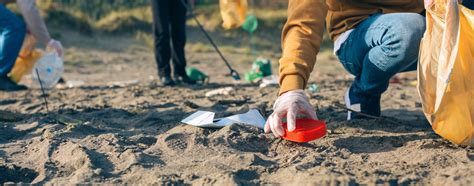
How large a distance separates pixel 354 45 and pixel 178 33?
9.51ft

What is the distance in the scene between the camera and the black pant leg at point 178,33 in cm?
572

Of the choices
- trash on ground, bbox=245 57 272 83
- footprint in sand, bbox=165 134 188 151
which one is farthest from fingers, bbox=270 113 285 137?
trash on ground, bbox=245 57 272 83

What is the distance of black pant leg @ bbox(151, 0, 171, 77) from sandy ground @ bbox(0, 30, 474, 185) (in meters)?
1.27

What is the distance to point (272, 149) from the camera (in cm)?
278

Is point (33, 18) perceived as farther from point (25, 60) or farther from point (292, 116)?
point (292, 116)

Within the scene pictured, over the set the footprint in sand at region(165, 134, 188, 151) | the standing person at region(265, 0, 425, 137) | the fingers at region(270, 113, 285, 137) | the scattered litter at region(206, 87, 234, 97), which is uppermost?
the standing person at region(265, 0, 425, 137)

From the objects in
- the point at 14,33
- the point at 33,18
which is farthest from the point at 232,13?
the point at 14,33

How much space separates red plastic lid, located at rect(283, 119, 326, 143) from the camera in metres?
2.60

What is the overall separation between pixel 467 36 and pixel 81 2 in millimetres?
10615

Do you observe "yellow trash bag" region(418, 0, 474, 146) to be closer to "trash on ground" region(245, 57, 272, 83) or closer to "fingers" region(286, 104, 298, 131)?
"fingers" region(286, 104, 298, 131)

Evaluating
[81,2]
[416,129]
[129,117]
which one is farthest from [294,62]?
[81,2]

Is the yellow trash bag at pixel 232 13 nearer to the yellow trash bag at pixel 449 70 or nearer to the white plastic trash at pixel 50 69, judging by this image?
the white plastic trash at pixel 50 69

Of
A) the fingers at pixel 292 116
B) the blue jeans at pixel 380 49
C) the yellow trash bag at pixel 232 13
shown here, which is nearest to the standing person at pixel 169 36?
the yellow trash bag at pixel 232 13

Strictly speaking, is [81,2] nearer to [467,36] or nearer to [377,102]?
[377,102]
